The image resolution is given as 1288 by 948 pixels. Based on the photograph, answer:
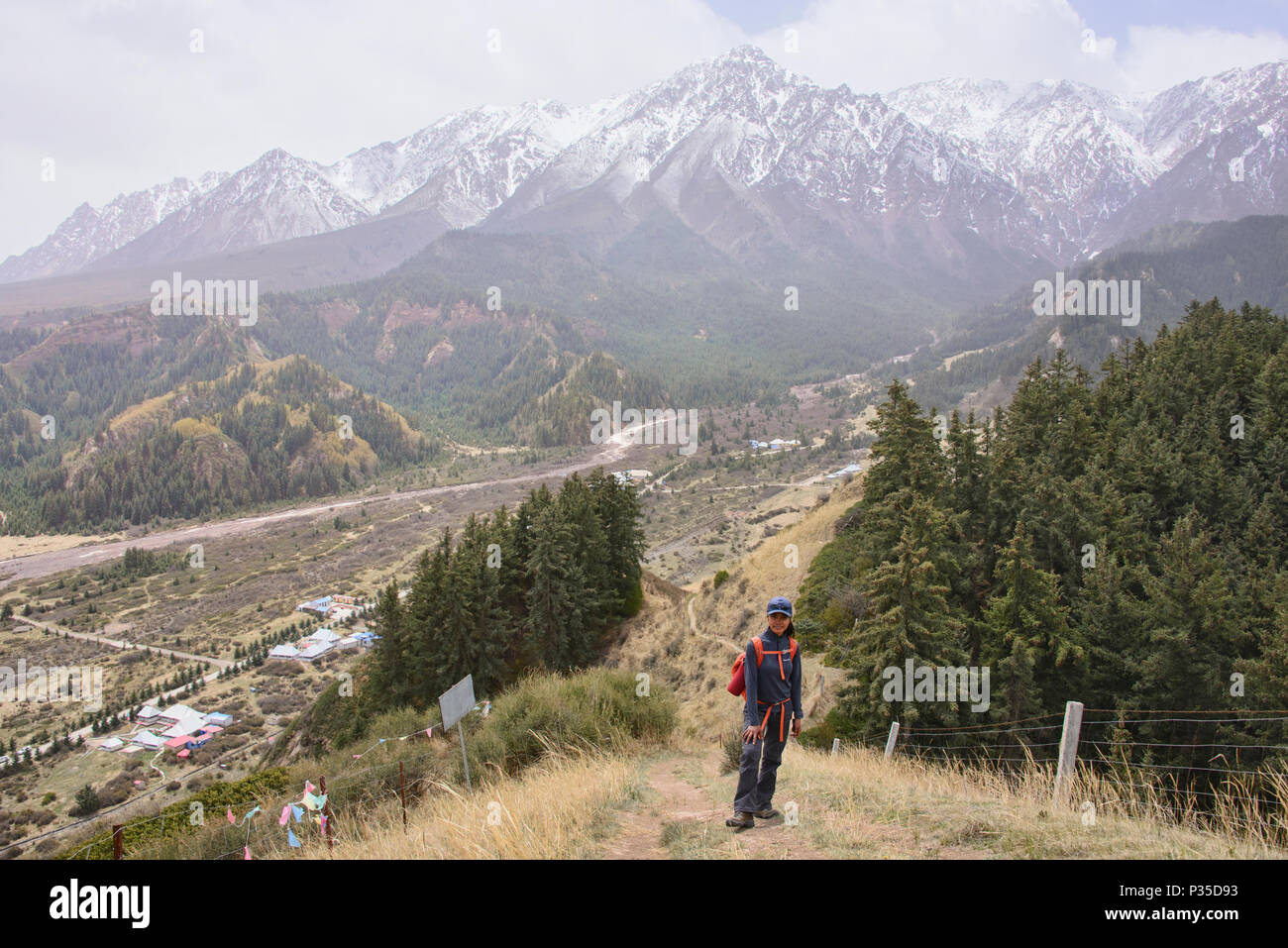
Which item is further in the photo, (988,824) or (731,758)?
(731,758)

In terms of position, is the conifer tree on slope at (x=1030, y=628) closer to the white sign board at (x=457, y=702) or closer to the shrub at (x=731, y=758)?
the shrub at (x=731, y=758)

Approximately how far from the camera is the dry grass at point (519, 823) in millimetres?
6215

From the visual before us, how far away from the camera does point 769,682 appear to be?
734 cm

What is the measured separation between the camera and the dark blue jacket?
730 centimetres

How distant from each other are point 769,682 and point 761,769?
95 cm

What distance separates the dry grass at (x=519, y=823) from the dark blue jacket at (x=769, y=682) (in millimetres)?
2108

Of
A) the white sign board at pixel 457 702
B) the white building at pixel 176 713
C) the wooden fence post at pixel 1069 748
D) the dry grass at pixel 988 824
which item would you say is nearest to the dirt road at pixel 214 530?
the white building at pixel 176 713

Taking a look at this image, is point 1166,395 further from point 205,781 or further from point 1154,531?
point 205,781

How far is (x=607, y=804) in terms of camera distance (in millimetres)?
8320

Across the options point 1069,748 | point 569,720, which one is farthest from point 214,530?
point 1069,748

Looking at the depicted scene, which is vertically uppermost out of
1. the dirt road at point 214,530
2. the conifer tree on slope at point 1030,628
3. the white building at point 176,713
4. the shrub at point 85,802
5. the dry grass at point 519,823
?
the dry grass at point 519,823

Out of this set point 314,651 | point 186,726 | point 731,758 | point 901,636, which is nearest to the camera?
point 731,758

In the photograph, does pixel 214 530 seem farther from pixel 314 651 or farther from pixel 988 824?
pixel 988 824
